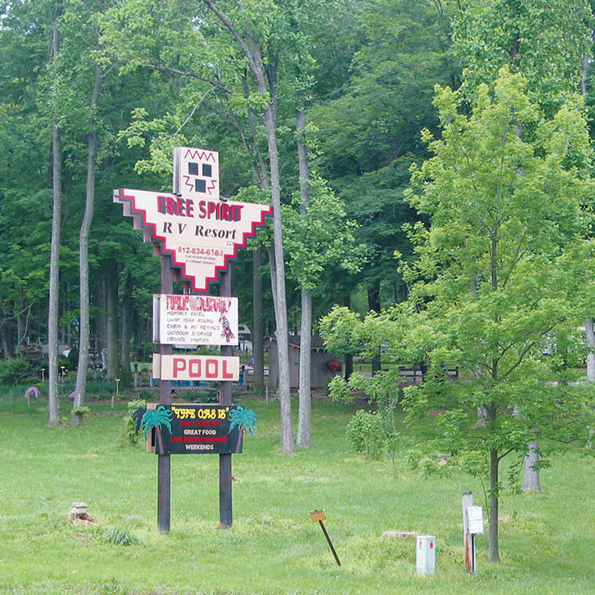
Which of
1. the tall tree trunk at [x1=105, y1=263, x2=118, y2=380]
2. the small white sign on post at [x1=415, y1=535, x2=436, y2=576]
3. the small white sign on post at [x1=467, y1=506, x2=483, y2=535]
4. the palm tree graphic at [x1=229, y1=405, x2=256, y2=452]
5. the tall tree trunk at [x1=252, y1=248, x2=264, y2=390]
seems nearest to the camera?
the small white sign on post at [x1=467, y1=506, x2=483, y2=535]

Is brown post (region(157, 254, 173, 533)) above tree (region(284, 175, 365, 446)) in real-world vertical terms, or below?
below

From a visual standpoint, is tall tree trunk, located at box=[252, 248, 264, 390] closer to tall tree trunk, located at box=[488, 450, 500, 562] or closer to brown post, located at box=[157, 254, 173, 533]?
brown post, located at box=[157, 254, 173, 533]

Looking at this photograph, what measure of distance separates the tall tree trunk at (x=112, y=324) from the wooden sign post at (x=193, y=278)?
26231 mm

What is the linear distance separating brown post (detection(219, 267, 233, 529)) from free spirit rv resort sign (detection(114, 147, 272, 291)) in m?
0.30

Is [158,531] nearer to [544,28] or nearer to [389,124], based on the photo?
[544,28]

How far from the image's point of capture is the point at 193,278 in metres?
14.3

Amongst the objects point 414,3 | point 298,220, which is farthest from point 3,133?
point 414,3

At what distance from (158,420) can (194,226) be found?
3321 mm

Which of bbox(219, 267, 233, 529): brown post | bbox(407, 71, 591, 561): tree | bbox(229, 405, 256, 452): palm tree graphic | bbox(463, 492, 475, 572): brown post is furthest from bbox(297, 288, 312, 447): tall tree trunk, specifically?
bbox(463, 492, 475, 572): brown post

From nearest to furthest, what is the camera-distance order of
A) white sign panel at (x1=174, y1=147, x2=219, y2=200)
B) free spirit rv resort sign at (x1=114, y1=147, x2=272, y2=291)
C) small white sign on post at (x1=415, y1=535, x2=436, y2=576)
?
1. small white sign on post at (x1=415, y1=535, x2=436, y2=576)
2. free spirit rv resort sign at (x1=114, y1=147, x2=272, y2=291)
3. white sign panel at (x1=174, y1=147, x2=219, y2=200)

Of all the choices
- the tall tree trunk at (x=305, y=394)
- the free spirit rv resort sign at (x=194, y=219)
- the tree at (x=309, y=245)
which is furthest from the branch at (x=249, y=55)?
the free spirit rv resort sign at (x=194, y=219)

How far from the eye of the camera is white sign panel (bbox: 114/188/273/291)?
13969mm

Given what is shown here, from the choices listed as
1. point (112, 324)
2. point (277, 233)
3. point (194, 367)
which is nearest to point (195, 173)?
point (194, 367)

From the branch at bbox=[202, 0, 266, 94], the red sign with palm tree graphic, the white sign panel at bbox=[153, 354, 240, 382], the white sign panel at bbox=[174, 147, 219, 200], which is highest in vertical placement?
the branch at bbox=[202, 0, 266, 94]
